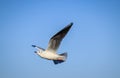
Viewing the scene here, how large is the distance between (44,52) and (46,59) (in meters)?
0.64

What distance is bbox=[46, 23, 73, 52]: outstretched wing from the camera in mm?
16266

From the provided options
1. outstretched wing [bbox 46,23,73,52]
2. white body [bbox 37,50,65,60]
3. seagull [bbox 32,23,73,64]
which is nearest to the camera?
outstretched wing [bbox 46,23,73,52]

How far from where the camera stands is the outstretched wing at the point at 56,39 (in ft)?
53.4

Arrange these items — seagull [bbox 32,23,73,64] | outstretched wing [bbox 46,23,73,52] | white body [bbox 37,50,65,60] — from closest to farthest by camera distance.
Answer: outstretched wing [bbox 46,23,73,52] < seagull [bbox 32,23,73,64] < white body [bbox 37,50,65,60]

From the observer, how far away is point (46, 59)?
17062 millimetres

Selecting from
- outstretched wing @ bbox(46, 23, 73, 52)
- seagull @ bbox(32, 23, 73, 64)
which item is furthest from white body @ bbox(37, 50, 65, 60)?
outstretched wing @ bbox(46, 23, 73, 52)

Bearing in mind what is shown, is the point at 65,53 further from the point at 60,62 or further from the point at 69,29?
the point at 69,29

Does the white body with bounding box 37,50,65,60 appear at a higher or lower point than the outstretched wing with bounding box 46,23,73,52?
lower

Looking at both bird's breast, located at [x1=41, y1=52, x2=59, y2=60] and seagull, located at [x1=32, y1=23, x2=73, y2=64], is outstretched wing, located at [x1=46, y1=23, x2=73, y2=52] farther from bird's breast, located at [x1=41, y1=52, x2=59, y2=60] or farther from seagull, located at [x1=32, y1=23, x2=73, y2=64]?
bird's breast, located at [x1=41, y1=52, x2=59, y2=60]

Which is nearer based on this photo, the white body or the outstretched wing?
the outstretched wing

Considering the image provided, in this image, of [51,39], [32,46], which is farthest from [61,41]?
[32,46]

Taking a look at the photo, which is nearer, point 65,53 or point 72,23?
point 72,23

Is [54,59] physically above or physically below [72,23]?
below

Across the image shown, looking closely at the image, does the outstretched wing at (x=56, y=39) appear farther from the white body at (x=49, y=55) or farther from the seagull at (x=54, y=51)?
the white body at (x=49, y=55)
